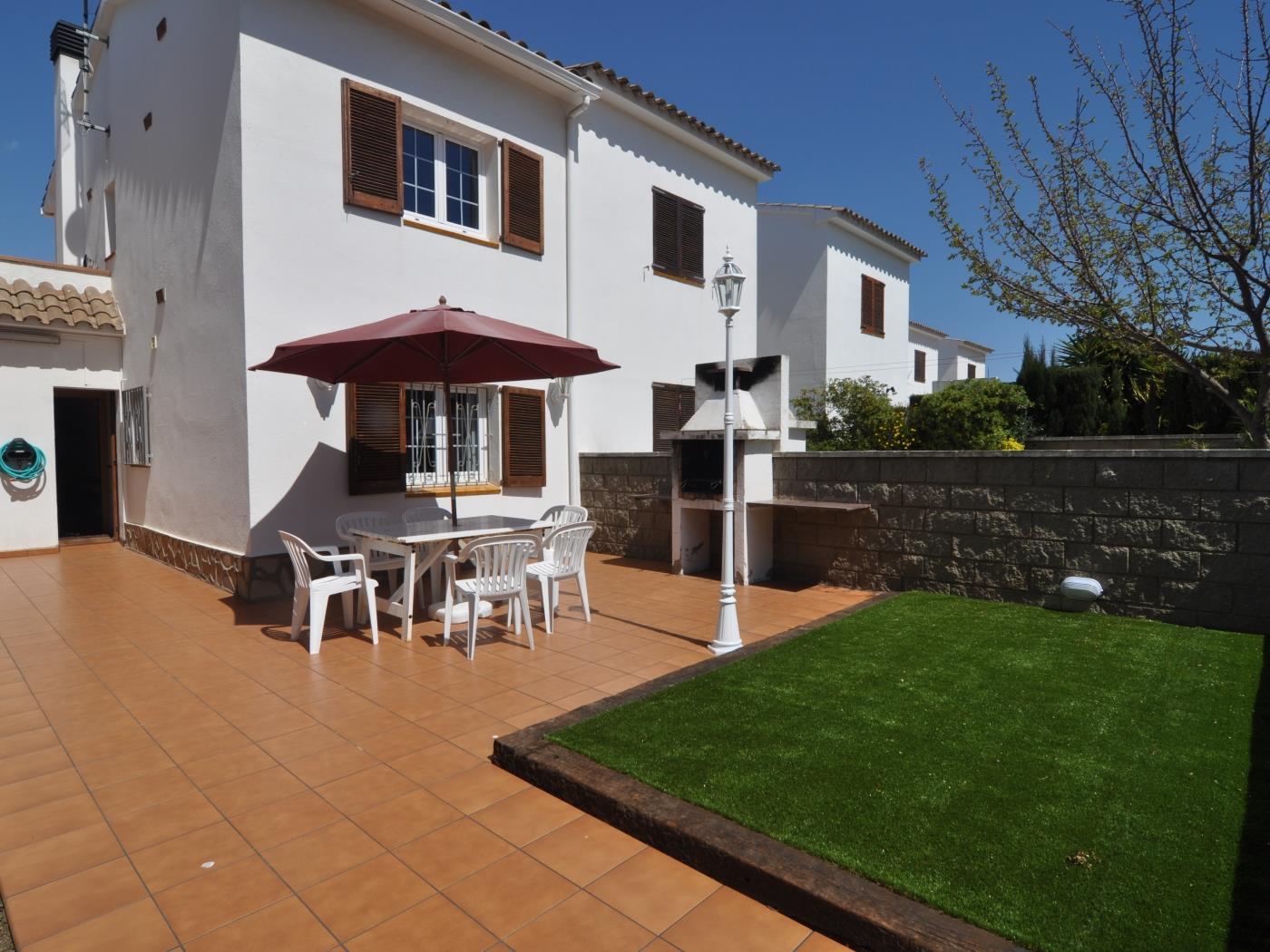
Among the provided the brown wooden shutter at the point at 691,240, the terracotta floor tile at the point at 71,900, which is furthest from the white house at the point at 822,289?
the terracotta floor tile at the point at 71,900

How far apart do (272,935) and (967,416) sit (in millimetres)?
9851

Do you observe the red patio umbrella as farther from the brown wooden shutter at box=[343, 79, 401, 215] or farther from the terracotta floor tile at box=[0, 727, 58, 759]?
the terracotta floor tile at box=[0, 727, 58, 759]

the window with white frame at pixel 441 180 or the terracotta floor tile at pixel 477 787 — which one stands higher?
the window with white frame at pixel 441 180

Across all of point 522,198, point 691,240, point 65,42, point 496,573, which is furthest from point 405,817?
point 65,42

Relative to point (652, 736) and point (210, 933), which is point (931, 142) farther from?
point (210, 933)

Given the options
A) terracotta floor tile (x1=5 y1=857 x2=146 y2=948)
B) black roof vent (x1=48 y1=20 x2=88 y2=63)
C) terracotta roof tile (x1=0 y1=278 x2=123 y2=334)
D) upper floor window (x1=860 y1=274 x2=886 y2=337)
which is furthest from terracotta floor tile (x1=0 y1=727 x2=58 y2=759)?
upper floor window (x1=860 y1=274 x2=886 y2=337)

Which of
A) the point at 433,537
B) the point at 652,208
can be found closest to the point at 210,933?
the point at 433,537

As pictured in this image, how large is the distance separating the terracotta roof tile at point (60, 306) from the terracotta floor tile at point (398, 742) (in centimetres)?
947

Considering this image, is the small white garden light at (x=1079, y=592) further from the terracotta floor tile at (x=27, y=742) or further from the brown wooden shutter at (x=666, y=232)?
the brown wooden shutter at (x=666, y=232)

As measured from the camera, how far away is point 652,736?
3.86 m

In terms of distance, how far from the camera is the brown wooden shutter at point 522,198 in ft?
32.2

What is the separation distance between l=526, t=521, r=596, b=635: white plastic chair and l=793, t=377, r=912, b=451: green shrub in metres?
6.33

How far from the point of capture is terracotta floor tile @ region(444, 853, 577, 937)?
2.59 metres

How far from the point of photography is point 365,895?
8.95 feet
